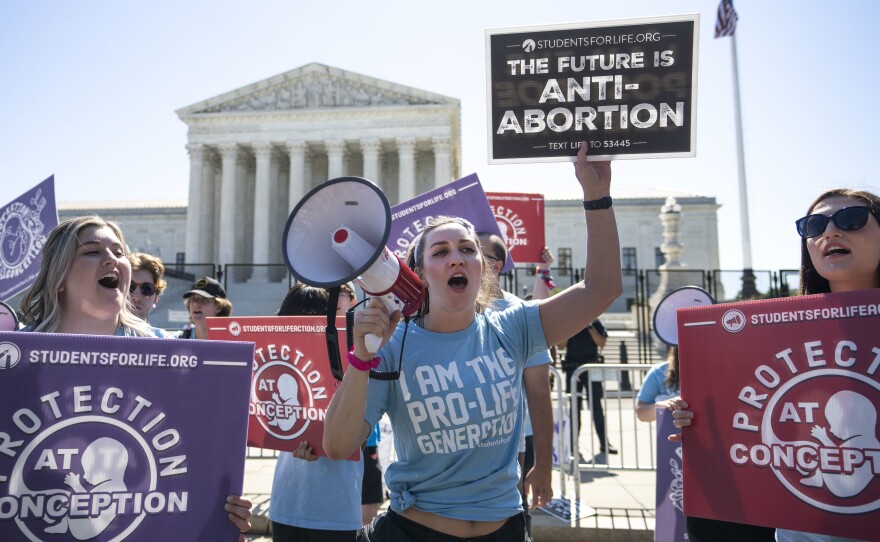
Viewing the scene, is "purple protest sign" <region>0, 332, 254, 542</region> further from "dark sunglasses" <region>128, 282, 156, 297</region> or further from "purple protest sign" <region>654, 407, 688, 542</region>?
"purple protest sign" <region>654, 407, 688, 542</region>

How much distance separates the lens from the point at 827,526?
2.18 meters

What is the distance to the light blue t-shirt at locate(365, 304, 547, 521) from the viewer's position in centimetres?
232

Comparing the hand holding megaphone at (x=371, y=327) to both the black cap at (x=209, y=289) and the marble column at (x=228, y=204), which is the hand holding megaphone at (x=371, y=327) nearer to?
the black cap at (x=209, y=289)

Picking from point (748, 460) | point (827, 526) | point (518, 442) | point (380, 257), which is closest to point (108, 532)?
point (380, 257)

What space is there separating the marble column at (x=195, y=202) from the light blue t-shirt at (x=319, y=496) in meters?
50.3

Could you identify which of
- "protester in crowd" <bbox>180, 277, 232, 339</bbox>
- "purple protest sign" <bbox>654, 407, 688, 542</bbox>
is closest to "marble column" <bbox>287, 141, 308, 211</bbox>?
"protester in crowd" <bbox>180, 277, 232, 339</bbox>

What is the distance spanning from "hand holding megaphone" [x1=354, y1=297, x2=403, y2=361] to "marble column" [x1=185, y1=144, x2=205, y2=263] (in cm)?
5170

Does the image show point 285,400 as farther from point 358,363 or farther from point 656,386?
point 656,386

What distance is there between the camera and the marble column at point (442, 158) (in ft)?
161

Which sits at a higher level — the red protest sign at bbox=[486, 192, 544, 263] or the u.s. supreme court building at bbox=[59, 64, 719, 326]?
the u.s. supreme court building at bbox=[59, 64, 719, 326]

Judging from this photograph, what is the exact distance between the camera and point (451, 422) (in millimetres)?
2311

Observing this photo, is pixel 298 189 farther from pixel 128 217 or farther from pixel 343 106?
pixel 128 217

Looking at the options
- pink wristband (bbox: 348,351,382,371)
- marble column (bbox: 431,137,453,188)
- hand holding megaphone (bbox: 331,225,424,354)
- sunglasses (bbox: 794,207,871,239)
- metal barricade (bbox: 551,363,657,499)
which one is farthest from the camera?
marble column (bbox: 431,137,453,188)

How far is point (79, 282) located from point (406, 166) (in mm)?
47442
